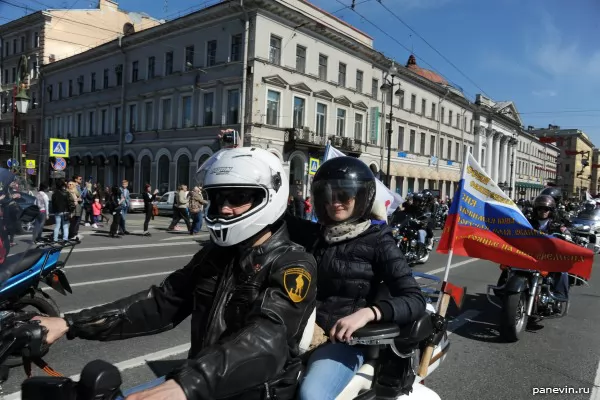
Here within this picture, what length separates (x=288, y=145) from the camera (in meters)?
29.9

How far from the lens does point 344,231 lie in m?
2.80

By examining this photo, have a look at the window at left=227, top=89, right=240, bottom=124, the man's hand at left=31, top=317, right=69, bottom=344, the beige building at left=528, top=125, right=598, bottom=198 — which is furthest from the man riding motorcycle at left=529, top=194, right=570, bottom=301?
the beige building at left=528, top=125, right=598, bottom=198

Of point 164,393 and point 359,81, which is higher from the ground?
point 359,81

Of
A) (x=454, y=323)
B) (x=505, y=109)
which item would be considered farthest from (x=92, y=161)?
(x=505, y=109)

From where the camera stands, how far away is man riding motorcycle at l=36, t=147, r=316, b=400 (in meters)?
1.54

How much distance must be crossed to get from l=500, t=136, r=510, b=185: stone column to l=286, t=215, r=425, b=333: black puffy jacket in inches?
2779

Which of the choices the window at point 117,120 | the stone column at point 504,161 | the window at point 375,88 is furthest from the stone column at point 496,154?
the window at point 117,120

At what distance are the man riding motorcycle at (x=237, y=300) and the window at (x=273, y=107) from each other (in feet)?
89.5

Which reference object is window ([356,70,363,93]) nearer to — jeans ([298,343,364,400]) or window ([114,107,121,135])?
window ([114,107,121,135])

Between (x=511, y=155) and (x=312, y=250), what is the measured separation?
75.7 m

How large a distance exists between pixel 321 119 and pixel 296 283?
32060 mm

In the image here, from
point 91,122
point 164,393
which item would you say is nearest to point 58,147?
point 164,393

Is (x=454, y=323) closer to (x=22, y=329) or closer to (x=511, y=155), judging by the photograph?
(x=22, y=329)

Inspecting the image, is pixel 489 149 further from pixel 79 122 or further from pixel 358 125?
pixel 79 122
